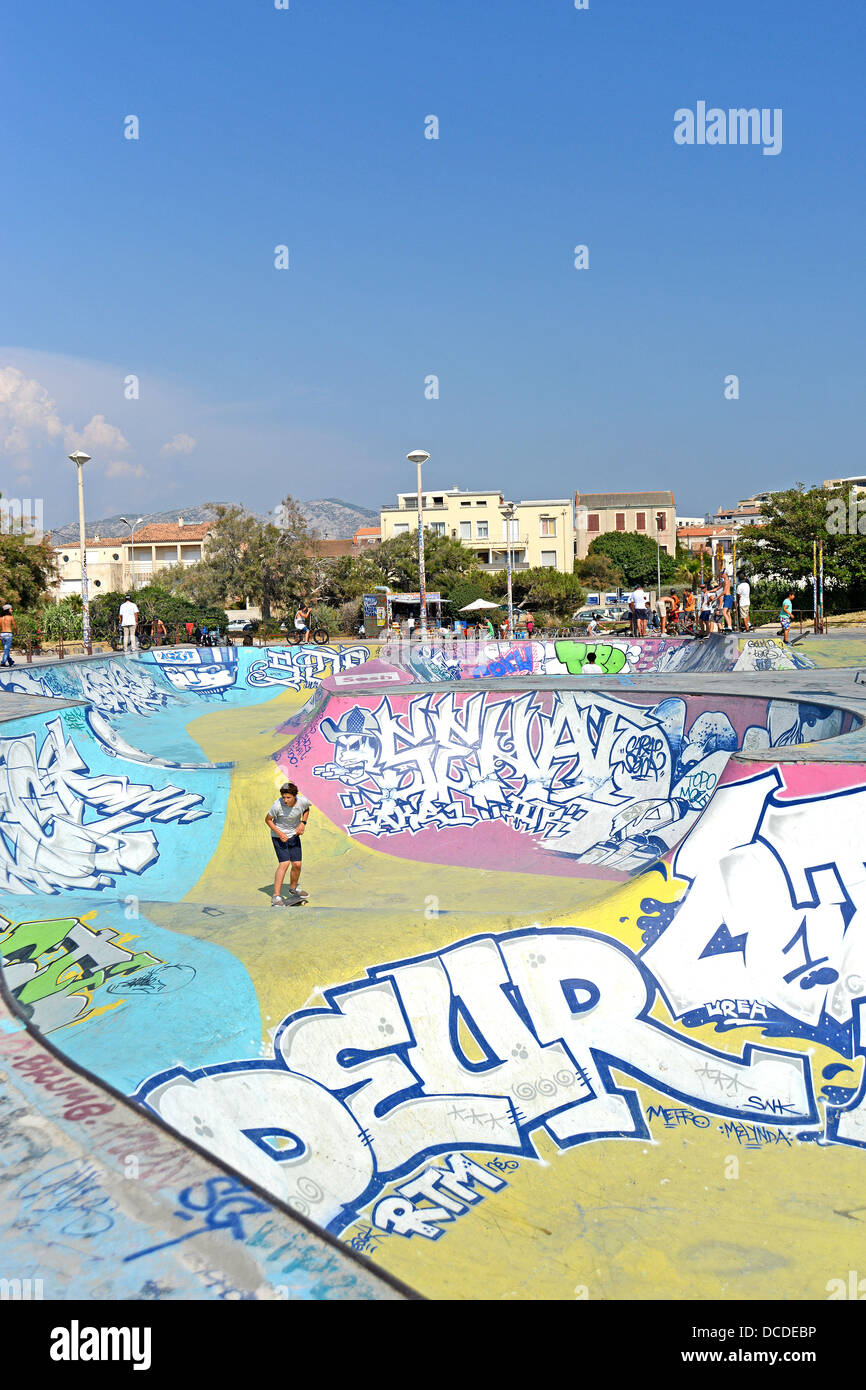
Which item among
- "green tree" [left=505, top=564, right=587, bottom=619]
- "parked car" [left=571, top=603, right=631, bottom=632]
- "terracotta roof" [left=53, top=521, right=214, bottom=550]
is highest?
"terracotta roof" [left=53, top=521, right=214, bottom=550]

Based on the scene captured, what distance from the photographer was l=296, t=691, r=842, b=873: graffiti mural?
1167 centimetres

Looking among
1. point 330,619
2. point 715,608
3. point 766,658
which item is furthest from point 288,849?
point 330,619

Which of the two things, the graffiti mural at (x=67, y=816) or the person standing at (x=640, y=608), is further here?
the person standing at (x=640, y=608)

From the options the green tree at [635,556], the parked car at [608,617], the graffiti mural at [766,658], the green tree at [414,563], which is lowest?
the graffiti mural at [766,658]

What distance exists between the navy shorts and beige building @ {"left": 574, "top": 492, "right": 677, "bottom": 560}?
86.6 meters

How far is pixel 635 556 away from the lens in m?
86.1

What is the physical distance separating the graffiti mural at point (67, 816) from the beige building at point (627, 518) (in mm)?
83717

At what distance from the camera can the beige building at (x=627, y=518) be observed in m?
95.8

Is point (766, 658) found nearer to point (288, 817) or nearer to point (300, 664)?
point (288, 817)

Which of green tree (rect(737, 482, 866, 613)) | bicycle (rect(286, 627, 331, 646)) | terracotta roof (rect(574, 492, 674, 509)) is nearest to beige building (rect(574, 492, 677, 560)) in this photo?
terracotta roof (rect(574, 492, 674, 509))

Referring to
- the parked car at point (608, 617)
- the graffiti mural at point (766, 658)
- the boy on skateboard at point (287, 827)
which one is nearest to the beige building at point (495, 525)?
the parked car at point (608, 617)

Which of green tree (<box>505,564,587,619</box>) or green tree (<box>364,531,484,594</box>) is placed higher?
green tree (<box>364,531,484,594</box>)

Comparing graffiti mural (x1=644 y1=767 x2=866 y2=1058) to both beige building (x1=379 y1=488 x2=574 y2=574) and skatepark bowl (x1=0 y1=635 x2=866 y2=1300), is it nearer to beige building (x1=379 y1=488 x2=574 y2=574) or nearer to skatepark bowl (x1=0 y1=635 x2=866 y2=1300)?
skatepark bowl (x1=0 y1=635 x2=866 y2=1300)

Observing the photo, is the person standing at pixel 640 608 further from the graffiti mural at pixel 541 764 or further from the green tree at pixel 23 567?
the green tree at pixel 23 567
